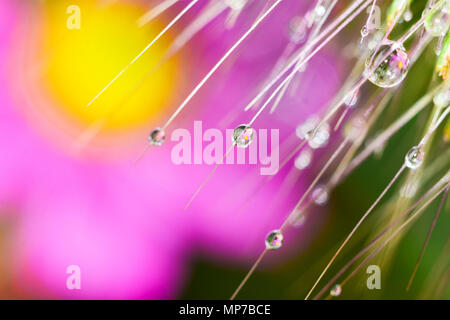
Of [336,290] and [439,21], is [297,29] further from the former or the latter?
[336,290]

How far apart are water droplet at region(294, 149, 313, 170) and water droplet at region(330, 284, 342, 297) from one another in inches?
7.1

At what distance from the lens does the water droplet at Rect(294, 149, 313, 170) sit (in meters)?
0.58

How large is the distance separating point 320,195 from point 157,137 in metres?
0.23

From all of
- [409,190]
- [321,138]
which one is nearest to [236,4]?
[321,138]

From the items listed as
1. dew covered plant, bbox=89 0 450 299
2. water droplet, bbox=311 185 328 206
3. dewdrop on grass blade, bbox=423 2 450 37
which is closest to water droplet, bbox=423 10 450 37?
dewdrop on grass blade, bbox=423 2 450 37

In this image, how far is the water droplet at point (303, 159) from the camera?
0.58 metres

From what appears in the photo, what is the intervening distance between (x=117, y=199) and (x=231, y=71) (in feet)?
0.73

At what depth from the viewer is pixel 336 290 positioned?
621mm

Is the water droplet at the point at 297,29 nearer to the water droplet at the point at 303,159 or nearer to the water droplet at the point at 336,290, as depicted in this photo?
the water droplet at the point at 303,159

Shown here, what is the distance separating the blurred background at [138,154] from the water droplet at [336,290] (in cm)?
7

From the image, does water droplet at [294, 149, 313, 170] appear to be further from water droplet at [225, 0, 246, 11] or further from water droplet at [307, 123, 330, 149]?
water droplet at [225, 0, 246, 11]

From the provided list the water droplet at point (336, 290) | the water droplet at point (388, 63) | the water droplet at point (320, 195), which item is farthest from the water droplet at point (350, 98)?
the water droplet at point (336, 290)
